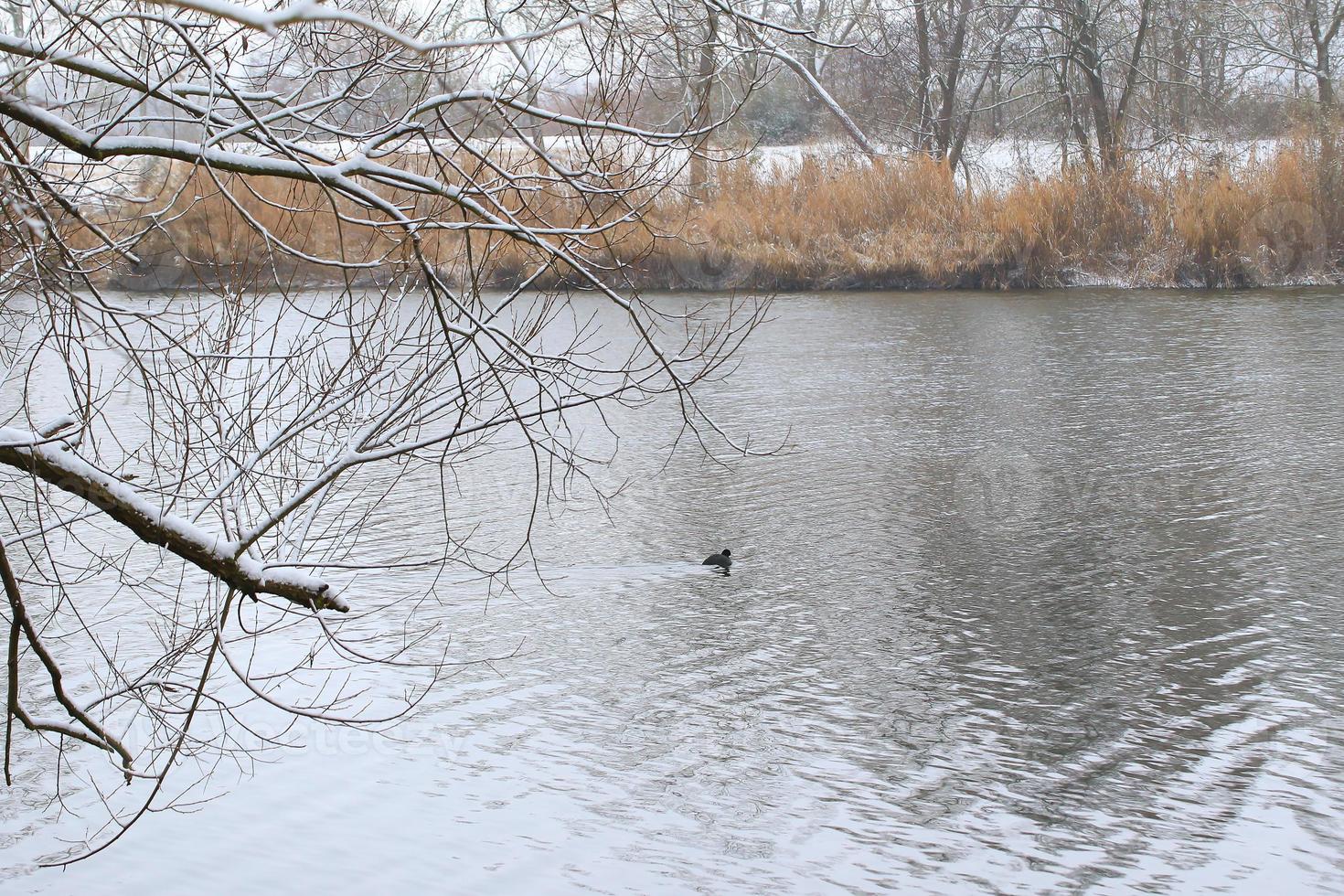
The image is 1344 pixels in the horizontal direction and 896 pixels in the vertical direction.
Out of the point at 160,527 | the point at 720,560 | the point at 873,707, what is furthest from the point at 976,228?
the point at 160,527

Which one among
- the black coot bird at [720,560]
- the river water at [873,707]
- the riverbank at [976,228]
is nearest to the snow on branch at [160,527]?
the river water at [873,707]

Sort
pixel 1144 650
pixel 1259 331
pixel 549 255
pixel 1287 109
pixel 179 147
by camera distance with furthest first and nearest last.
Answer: pixel 1287 109
pixel 1259 331
pixel 1144 650
pixel 549 255
pixel 179 147

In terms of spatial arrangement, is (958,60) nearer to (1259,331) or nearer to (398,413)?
(1259,331)

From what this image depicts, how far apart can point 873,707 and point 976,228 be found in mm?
15637

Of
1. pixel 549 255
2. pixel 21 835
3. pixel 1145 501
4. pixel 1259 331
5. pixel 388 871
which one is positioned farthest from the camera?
pixel 1259 331

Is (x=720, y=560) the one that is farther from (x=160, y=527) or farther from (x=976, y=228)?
(x=976, y=228)

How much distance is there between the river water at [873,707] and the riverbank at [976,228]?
978cm

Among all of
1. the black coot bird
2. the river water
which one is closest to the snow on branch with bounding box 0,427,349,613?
the river water

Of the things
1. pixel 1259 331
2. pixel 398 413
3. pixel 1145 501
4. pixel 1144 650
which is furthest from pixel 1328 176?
pixel 398 413

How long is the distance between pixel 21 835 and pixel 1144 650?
4223 millimetres

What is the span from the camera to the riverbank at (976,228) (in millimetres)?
17922

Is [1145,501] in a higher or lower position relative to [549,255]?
lower

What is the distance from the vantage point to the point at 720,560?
6.53 meters

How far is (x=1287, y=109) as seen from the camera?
21562 millimetres
